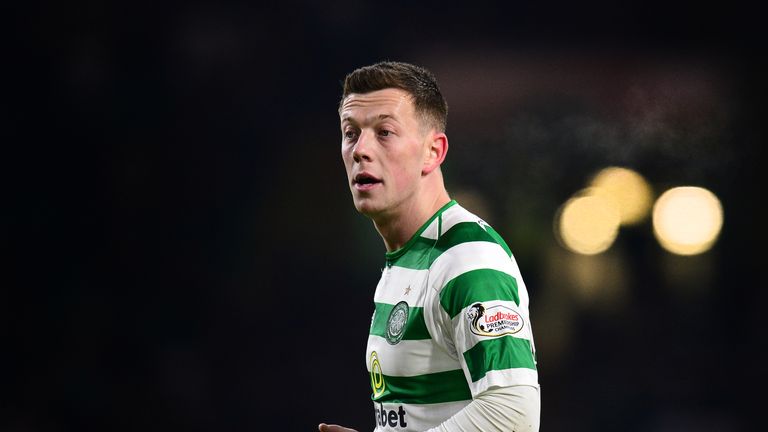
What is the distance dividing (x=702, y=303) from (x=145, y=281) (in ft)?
10.4

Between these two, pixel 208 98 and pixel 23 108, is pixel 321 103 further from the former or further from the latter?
pixel 23 108

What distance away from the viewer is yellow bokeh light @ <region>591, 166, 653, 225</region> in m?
4.78

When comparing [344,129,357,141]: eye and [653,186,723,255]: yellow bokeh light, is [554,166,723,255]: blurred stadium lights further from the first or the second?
[344,129,357,141]: eye

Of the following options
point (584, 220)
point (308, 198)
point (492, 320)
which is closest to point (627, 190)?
point (584, 220)

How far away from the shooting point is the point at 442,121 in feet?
6.06

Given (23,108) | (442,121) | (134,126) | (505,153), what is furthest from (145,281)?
(442,121)

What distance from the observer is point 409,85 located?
1.77 m

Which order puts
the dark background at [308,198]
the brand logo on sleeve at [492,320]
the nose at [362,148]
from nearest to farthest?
the brand logo on sleeve at [492,320] → the nose at [362,148] → the dark background at [308,198]

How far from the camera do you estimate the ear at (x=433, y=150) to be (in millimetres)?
1781

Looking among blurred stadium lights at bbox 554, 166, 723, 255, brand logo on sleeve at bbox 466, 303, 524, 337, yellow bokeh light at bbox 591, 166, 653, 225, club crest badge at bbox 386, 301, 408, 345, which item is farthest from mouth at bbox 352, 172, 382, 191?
yellow bokeh light at bbox 591, 166, 653, 225

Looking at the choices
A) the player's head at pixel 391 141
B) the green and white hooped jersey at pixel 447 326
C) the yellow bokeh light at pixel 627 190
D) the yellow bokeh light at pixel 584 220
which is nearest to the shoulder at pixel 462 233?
the green and white hooped jersey at pixel 447 326

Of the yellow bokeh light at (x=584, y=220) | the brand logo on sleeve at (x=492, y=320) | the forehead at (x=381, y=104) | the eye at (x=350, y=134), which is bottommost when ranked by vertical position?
the brand logo on sleeve at (x=492, y=320)

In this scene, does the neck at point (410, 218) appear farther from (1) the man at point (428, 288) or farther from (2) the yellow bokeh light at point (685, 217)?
(2) the yellow bokeh light at point (685, 217)

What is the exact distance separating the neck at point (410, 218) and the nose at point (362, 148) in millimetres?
139
